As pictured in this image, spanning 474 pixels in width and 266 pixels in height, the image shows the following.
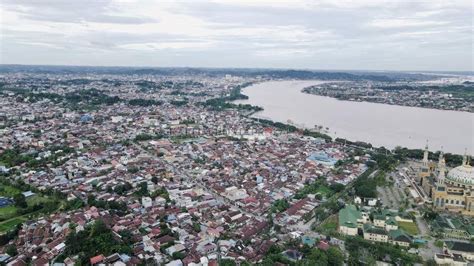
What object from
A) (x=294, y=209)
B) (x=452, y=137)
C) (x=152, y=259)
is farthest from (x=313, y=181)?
(x=452, y=137)

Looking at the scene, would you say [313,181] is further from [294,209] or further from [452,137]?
[452,137]

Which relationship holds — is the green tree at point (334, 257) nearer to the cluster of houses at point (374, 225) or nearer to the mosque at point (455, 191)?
the cluster of houses at point (374, 225)

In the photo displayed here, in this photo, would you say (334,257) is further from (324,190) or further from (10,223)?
(10,223)

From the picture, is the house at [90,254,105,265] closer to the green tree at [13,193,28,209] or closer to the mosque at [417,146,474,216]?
the green tree at [13,193,28,209]

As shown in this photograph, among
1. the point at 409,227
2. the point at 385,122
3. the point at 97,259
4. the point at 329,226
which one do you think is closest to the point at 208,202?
the point at 329,226

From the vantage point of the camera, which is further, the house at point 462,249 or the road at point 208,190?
the road at point 208,190

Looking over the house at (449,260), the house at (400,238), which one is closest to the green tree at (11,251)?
the house at (400,238)

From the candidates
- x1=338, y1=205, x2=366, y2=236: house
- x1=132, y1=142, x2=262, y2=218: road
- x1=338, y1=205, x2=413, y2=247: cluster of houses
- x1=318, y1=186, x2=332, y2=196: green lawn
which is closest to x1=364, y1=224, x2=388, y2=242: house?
x1=338, y1=205, x2=413, y2=247: cluster of houses
